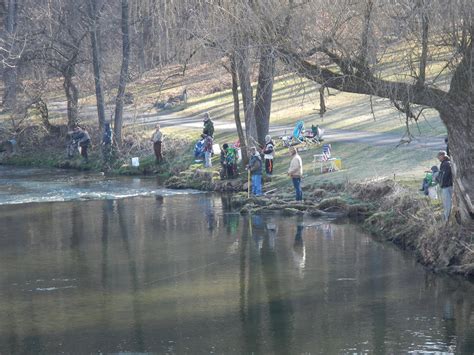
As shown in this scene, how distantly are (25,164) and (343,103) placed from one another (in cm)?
1498

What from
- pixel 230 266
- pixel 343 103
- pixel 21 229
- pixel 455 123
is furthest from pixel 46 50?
pixel 455 123

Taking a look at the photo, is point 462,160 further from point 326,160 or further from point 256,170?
point 326,160

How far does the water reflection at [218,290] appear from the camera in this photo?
638 inches

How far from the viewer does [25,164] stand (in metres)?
43.0

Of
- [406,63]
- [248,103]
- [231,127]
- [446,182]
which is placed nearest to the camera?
[406,63]

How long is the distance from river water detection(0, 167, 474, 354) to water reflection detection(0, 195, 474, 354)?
33 mm

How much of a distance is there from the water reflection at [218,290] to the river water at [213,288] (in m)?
0.03

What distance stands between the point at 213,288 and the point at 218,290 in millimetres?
191

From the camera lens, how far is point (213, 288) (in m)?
19.7

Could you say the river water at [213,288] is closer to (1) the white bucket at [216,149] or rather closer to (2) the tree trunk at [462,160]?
(2) the tree trunk at [462,160]

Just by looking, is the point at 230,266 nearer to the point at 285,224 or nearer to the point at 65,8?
the point at 285,224

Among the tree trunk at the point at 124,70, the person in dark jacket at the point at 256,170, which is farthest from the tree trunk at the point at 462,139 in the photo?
the tree trunk at the point at 124,70

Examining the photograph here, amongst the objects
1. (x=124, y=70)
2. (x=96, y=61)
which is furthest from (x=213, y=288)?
(x=96, y=61)

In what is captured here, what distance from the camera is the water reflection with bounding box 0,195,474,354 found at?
638 inches
